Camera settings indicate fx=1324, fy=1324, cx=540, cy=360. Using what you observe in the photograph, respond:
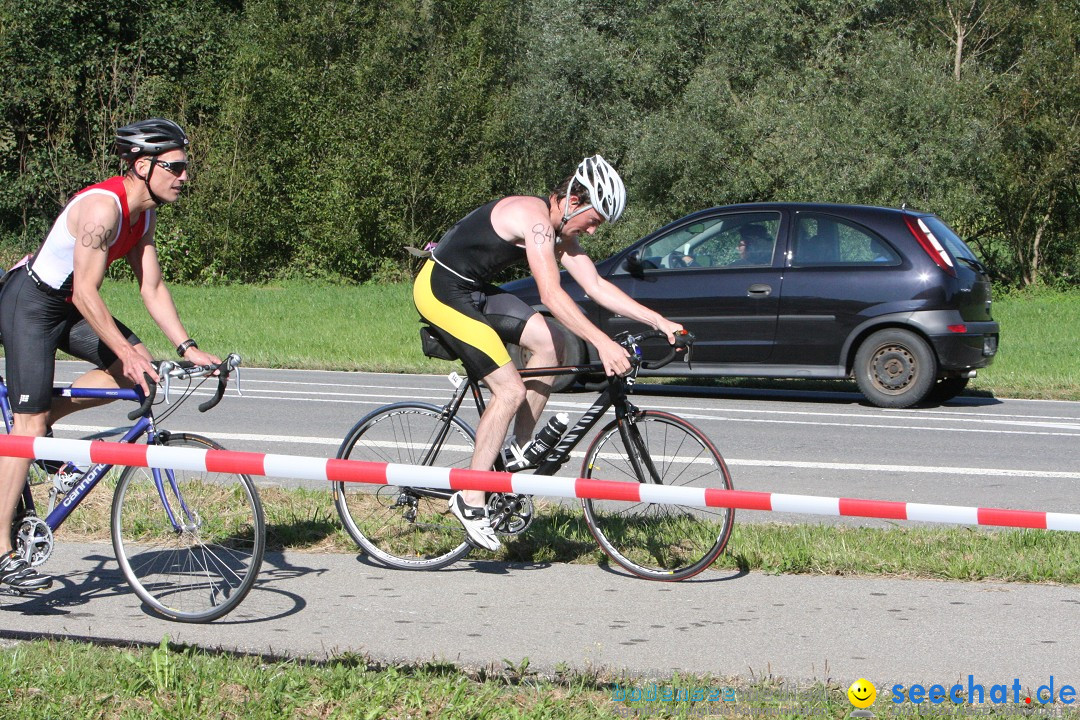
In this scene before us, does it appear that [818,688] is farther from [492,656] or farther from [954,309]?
[954,309]

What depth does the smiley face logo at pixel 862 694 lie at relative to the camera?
4121 mm

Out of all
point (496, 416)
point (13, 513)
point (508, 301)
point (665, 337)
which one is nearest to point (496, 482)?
point (496, 416)

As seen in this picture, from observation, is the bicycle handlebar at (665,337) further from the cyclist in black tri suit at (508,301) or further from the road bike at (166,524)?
the road bike at (166,524)

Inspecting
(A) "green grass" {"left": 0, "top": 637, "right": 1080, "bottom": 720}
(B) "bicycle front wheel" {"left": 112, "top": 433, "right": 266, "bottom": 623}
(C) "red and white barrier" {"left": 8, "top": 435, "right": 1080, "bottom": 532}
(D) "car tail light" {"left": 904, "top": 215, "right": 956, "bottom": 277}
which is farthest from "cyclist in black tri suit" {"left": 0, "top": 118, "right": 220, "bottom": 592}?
(D) "car tail light" {"left": 904, "top": 215, "right": 956, "bottom": 277}

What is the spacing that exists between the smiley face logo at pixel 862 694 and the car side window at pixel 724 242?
853 cm

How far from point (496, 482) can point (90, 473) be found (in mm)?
1902

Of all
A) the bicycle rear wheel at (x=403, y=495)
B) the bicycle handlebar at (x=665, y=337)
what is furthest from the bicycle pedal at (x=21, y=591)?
the bicycle handlebar at (x=665, y=337)

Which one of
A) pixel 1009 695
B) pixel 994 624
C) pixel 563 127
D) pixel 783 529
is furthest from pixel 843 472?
pixel 563 127

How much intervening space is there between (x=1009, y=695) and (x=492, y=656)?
1.72 meters

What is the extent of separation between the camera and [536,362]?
19.6 feet

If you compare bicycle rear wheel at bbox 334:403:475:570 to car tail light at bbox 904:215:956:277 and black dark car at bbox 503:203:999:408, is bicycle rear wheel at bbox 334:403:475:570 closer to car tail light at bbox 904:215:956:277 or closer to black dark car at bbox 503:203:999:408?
black dark car at bbox 503:203:999:408

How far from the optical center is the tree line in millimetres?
28719

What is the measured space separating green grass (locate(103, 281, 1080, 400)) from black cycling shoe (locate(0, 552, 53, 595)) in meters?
9.82

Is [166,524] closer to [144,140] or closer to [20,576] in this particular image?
[20,576]
